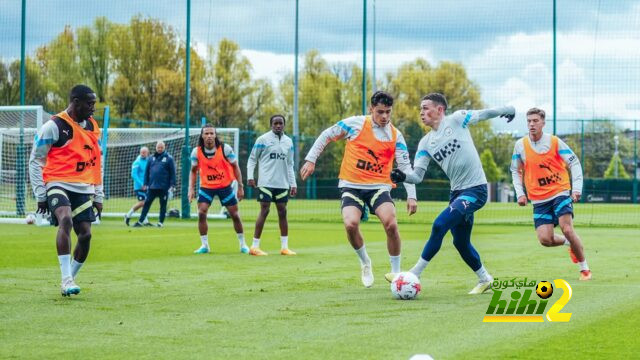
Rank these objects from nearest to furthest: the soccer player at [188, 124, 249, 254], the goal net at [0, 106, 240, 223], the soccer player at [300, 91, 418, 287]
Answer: the soccer player at [300, 91, 418, 287], the soccer player at [188, 124, 249, 254], the goal net at [0, 106, 240, 223]

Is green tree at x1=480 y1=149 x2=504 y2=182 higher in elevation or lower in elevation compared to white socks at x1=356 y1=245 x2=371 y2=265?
higher

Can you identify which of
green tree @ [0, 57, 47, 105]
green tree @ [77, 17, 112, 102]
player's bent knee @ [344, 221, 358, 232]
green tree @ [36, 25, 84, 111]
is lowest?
player's bent knee @ [344, 221, 358, 232]

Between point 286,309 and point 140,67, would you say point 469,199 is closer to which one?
point 286,309

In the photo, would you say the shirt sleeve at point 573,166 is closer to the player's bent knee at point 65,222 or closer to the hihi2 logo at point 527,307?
the hihi2 logo at point 527,307

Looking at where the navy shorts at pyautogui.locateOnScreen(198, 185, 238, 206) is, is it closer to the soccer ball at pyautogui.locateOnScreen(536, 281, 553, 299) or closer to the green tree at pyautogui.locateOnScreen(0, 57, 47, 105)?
the soccer ball at pyautogui.locateOnScreen(536, 281, 553, 299)

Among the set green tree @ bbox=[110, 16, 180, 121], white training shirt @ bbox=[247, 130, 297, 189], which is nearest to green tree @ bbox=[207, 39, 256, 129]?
green tree @ bbox=[110, 16, 180, 121]

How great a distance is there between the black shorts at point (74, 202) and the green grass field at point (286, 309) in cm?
76

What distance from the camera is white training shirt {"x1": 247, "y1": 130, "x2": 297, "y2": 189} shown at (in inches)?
622

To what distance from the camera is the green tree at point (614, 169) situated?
142 feet

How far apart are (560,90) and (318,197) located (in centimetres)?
1199

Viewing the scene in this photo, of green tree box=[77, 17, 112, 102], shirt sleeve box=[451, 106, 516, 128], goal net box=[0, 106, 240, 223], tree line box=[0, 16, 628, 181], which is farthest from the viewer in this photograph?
green tree box=[77, 17, 112, 102]

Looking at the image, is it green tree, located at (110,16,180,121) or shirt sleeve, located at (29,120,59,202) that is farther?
green tree, located at (110,16,180,121)

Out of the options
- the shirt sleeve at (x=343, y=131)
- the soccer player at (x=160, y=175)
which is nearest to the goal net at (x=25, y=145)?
the soccer player at (x=160, y=175)

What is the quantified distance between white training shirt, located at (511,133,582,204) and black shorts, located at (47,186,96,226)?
206 inches
